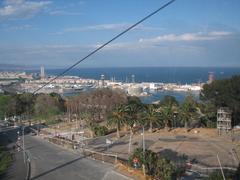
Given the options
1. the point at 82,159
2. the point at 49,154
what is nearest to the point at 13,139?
the point at 49,154

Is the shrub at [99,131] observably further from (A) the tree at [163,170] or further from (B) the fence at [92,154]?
(A) the tree at [163,170]

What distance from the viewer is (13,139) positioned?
1547 inches

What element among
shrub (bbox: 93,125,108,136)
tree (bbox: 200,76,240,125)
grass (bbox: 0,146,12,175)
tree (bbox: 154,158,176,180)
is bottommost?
grass (bbox: 0,146,12,175)

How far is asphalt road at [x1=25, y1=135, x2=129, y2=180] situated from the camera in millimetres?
20266

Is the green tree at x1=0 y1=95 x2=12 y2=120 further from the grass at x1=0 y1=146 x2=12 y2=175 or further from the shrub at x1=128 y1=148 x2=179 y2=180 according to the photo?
the shrub at x1=128 y1=148 x2=179 y2=180

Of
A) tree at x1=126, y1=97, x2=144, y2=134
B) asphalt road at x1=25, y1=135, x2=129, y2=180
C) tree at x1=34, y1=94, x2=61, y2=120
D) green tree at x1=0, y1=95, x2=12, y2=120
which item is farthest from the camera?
green tree at x1=0, y1=95, x2=12, y2=120

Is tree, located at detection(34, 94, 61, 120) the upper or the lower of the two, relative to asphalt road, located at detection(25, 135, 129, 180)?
upper

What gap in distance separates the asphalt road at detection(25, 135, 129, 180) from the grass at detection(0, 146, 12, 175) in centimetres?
173

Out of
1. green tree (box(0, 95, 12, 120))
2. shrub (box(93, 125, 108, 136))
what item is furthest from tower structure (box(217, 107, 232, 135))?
green tree (box(0, 95, 12, 120))

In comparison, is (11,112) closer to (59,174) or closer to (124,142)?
(124,142)

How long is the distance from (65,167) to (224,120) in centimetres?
1889

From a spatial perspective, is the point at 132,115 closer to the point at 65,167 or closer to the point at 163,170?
the point at 65,167

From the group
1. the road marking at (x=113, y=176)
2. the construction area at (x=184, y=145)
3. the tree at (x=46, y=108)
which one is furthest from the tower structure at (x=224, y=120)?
the tree at (x=46, y=108)

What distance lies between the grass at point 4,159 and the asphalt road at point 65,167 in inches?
68.2
